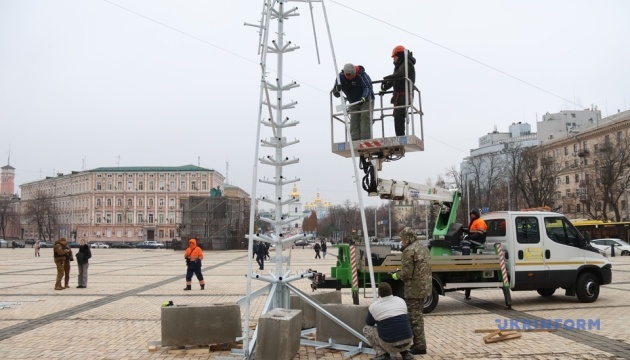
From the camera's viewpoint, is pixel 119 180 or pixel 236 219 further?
pixel 119 180

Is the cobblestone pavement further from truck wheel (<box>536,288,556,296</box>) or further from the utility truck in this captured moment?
the utility truck

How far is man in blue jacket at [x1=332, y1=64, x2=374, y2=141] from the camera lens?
8.49 metres

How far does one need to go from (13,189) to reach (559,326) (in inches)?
6821

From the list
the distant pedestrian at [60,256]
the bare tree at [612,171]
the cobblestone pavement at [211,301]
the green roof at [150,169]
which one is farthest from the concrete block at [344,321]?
the green roof at [150,169]

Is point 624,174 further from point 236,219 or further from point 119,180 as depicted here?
point 119,180

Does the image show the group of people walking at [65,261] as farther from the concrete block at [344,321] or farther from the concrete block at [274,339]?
the concrete block at [274,339]

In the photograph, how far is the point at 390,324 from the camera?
6.59m

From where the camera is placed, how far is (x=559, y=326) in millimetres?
9352

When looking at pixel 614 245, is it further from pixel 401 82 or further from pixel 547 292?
pixel 401 82

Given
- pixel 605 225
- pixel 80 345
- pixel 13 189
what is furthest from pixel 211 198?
pixel 13 189

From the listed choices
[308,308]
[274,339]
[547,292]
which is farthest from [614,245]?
[274,339]

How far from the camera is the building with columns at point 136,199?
107 metres

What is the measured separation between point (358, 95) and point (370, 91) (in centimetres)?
26

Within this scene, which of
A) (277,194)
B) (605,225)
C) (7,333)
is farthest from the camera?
(605,225)
